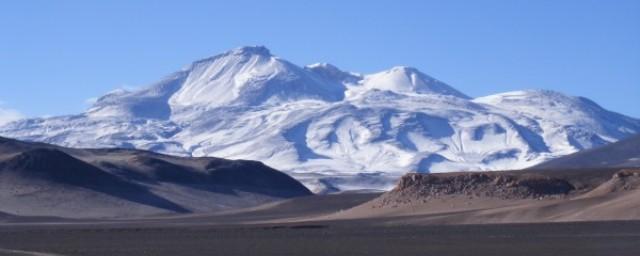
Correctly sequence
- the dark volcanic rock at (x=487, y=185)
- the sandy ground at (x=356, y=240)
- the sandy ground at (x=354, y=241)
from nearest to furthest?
1. the sandy ground at (x=354, y=241)
2. the sandy ground at (x=356, y=240)
3. the dark volcanic rock at (x=487, y=185)

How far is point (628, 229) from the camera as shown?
79.5 metres

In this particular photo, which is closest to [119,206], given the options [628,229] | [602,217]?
[602,217]

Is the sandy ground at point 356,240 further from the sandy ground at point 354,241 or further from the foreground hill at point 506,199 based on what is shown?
the foreground hill at point 506,199

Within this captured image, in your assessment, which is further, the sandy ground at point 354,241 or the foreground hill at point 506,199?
the foreground hill at point 506,199

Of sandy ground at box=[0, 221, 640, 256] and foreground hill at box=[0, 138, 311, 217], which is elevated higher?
foreground hill at box=[0, 138, 311, 217]

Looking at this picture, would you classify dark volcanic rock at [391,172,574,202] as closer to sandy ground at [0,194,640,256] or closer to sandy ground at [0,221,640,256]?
sandy ground at [0,194,640,256]

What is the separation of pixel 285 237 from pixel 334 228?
15.3 metres

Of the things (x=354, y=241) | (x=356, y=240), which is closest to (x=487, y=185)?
(x=356, y=240)

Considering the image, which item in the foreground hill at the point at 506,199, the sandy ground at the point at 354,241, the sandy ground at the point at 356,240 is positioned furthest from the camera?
the foreground hill at the point at 506,199

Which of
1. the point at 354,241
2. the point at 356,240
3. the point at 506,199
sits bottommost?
the point at 354,241

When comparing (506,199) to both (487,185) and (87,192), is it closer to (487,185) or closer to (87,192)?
(487,185)

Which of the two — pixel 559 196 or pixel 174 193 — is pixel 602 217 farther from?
pixel 174 193

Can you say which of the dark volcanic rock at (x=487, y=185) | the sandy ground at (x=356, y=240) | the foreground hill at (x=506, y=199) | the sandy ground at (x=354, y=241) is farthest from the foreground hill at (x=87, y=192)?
the sandy ground at (x=354, y=241)

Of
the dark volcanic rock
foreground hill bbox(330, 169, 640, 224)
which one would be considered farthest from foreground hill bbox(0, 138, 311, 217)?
the dark volcanic rock
